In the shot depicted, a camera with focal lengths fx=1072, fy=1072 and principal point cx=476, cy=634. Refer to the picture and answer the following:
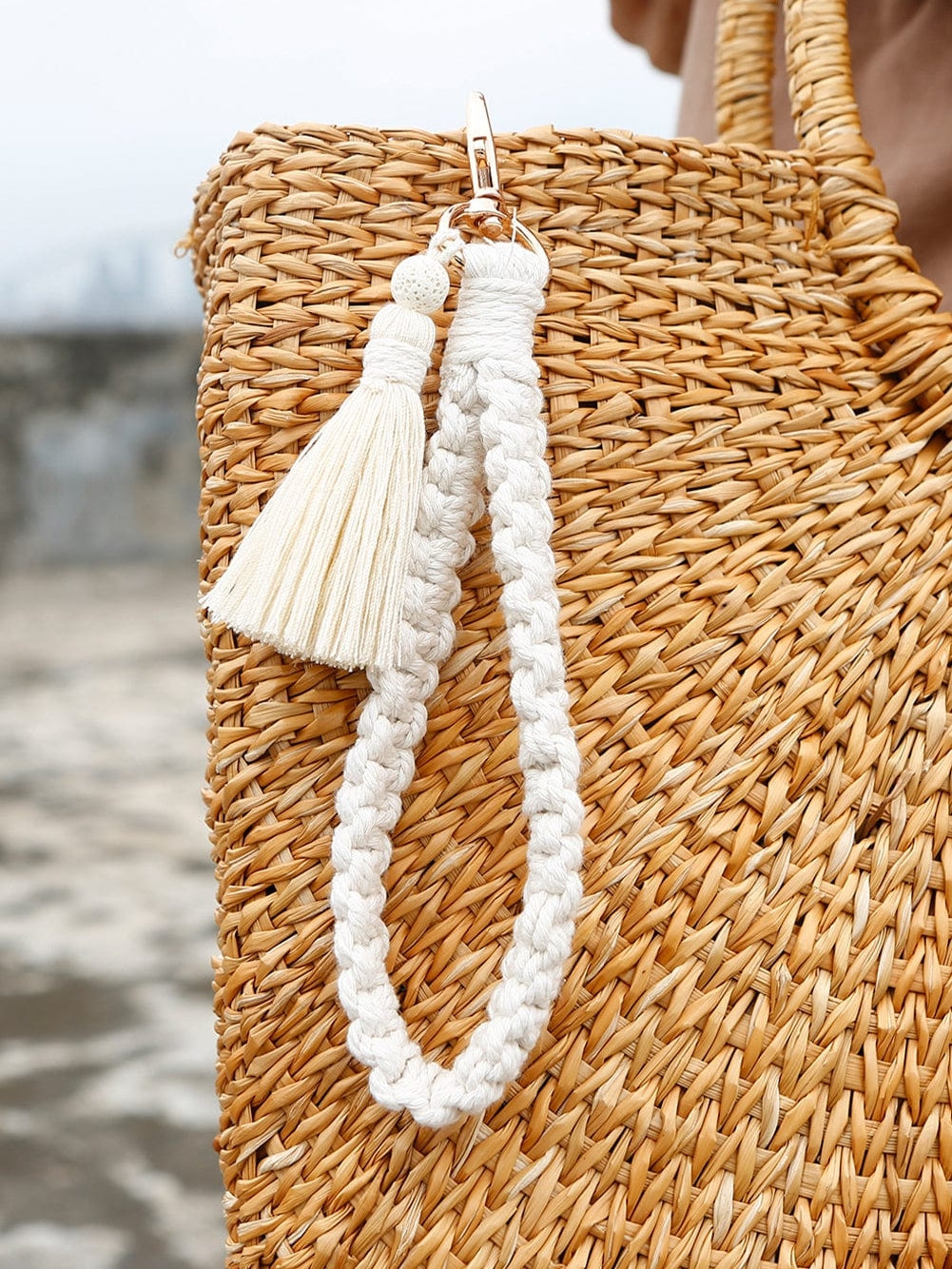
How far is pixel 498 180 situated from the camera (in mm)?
398

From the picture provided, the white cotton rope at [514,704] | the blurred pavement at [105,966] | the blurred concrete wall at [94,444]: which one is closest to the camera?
the white cotton rope at [514,704]

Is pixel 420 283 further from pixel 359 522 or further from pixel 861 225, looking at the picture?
pixel 861 225

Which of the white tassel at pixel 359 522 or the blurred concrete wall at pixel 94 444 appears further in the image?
the blurred concrete wall at pixel 94 444

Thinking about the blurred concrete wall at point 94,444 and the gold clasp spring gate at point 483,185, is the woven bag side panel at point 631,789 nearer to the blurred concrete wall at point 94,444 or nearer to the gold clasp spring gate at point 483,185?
the gold clasp spring gate at point 483,185

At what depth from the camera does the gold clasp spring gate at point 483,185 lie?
0.39m

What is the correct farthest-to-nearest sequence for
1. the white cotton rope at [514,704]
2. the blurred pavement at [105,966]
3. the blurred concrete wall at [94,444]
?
the blurred concrete wall at [94,444] → the blurred pavement at [105,966] → the white cotton rope at [514,704]

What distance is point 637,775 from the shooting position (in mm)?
A: 397

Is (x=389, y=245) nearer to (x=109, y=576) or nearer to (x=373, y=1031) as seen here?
(x=373, y=1031)

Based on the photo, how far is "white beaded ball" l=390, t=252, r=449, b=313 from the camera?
0.37 m

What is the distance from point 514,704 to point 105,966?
1026 mm

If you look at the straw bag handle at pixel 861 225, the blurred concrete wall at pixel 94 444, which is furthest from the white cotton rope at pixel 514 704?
the blurred concrete wall at pixel 94 444

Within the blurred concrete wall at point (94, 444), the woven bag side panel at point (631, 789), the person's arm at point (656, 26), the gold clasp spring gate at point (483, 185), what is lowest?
the woven bag side panel at point (631, 789)

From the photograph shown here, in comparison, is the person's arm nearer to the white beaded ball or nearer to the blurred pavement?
the white beaded ball

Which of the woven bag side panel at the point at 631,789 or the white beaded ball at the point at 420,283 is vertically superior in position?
the white beaded ball at the point at 420,283
